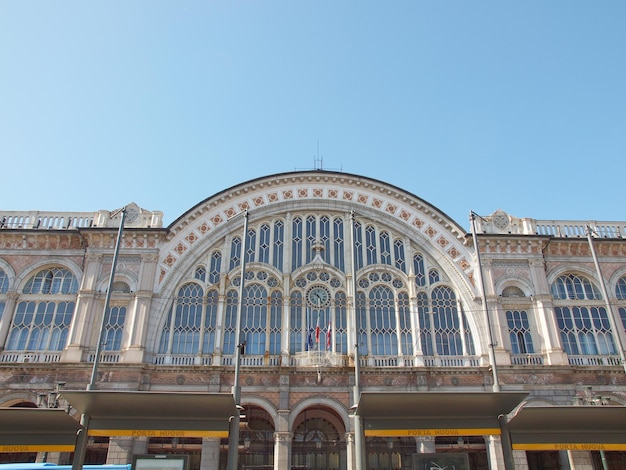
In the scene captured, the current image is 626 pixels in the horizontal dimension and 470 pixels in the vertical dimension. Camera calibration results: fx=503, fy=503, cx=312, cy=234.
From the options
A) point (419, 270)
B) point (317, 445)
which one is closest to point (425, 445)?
point (317, 445)

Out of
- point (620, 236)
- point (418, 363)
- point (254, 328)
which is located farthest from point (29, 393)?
point (620, 236)

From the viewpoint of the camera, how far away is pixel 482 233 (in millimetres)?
33719

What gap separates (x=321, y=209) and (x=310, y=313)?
25.0ft

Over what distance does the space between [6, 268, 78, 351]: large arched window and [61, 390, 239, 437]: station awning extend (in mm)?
13886

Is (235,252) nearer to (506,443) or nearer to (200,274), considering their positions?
(200,274)

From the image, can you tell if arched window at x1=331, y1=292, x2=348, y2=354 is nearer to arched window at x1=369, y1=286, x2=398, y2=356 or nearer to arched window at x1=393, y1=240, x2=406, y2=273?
arched window at x1=369, y1=286, x2=398, y2=356

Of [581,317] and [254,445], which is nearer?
[254,445]

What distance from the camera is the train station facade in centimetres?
2873

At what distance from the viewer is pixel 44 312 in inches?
1236

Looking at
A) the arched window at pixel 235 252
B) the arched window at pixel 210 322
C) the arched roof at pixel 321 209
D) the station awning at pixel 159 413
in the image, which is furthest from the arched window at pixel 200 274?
the station awning at pixel 159 413

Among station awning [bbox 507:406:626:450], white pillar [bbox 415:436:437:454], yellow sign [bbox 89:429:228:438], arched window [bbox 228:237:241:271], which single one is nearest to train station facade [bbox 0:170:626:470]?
white pillar [bbox 415:436:437:454]

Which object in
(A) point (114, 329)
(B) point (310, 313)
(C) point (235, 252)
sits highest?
(C) point (235, 252)

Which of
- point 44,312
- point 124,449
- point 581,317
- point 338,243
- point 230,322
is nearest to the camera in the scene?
point 124,449

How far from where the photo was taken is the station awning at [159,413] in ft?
60.1
